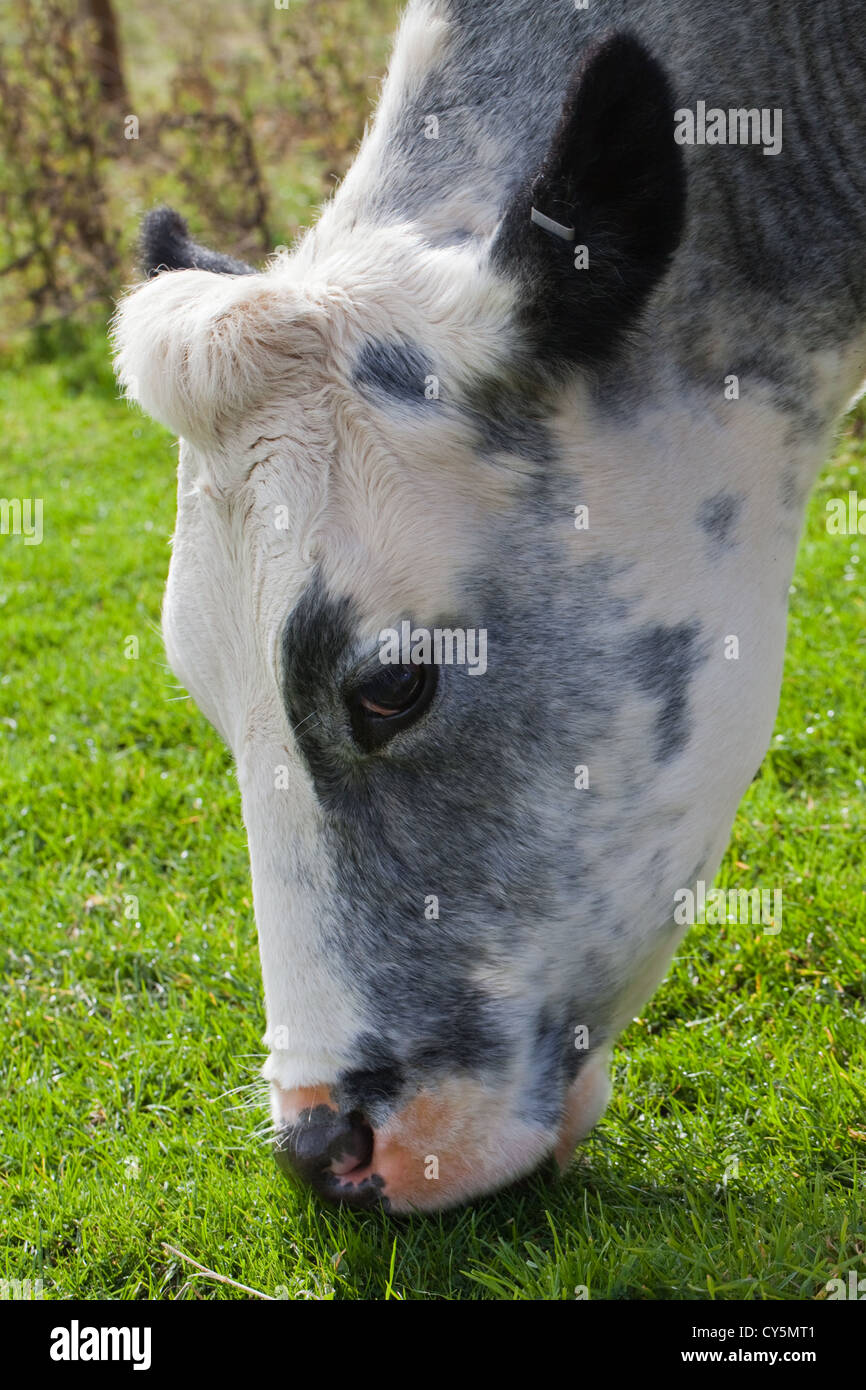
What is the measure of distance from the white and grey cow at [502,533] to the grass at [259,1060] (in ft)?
0.92

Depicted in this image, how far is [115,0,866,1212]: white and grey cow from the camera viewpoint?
2354mm

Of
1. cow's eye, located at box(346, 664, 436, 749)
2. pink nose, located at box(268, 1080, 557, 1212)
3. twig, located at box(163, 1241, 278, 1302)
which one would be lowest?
twig, located at box(163, 1241, 278, 1302)

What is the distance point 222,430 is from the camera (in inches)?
96.0

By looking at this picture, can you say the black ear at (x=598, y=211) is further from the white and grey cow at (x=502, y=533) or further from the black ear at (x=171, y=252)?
the black ear at (x=171, y=252)

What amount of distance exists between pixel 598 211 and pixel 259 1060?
2.17 meters

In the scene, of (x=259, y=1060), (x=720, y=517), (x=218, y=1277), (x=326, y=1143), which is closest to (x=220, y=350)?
(x=720, y=517)

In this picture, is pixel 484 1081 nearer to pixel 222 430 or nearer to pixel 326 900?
pixel 326 900

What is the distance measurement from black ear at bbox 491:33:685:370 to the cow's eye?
0.56 metres

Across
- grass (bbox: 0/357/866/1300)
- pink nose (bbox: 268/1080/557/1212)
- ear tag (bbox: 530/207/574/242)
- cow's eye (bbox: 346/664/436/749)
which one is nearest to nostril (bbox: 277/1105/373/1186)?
pink nose (bbox: 268/1080/557/1212)

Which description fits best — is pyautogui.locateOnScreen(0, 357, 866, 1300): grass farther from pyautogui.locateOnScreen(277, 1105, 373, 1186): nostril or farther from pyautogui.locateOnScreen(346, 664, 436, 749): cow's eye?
pyautogui.locateOnScreen(346, 664, 436, 749): cow's eye

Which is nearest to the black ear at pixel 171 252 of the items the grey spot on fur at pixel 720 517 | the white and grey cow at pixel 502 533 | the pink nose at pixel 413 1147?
the white and grey cow at pixel 502 533

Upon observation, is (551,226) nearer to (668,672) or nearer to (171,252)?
(668,672)

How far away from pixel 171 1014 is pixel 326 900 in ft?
4.62

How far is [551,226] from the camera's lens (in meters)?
2.24
